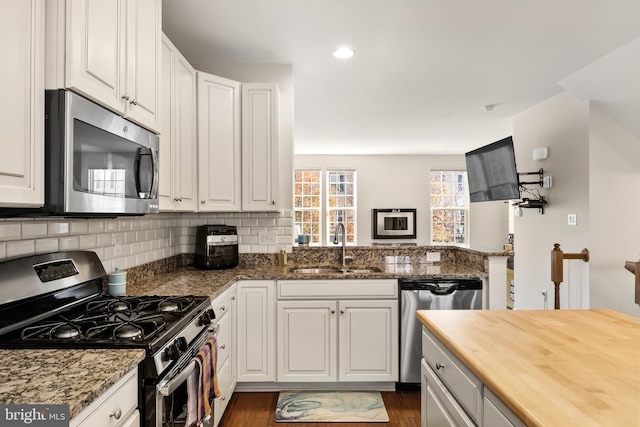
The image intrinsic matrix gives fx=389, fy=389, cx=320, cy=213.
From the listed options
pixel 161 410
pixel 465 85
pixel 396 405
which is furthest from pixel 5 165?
pixel 465 85

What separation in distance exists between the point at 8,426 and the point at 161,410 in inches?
20.7

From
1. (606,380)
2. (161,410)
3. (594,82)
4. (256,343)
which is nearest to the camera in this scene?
(606,380)

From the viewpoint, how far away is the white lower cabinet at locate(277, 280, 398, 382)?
9.15 feet

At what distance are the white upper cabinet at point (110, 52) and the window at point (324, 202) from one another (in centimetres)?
596

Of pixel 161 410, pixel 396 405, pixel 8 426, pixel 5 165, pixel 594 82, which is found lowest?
pixel 396 405

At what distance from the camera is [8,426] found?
83cm

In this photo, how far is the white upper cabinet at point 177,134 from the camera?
7.11 ft

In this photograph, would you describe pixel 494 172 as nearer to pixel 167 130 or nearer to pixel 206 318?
pixel 167 130

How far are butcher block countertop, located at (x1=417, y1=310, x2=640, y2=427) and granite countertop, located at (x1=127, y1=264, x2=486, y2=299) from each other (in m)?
1.13

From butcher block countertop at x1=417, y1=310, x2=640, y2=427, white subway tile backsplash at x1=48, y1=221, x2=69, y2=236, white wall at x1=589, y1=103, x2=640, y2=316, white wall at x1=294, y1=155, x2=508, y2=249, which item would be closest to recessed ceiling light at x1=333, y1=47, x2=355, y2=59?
butcher block countertop at x1=417, y1=310, x2=640, y2=427

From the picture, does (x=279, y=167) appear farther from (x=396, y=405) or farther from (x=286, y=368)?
(x=396, y=405)

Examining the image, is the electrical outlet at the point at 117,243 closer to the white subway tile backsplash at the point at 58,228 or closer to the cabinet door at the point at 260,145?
the white subway tile backsplash at the point at 58,228

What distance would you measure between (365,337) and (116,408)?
79.0 inches

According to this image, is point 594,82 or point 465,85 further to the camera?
point 465,85
